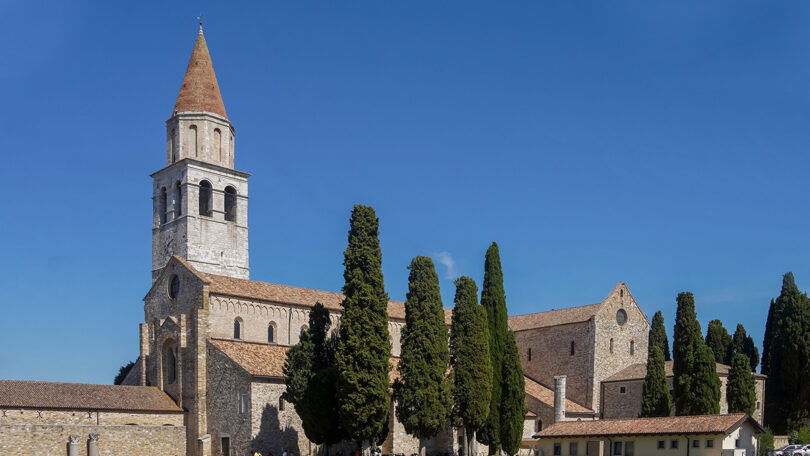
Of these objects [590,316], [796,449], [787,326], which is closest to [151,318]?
[590,316]

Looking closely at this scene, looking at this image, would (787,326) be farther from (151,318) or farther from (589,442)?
(151,318)

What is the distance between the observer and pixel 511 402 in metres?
44.9

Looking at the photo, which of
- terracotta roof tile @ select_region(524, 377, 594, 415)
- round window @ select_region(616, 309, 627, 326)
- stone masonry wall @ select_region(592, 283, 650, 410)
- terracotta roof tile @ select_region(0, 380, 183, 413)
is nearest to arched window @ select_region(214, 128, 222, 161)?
terracotta roof tile @ select_region(0, 380, 183, 413)

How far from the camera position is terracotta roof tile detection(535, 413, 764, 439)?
38500mm

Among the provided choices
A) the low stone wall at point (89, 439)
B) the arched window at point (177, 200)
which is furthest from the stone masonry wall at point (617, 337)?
the arched window at point (177, 200)

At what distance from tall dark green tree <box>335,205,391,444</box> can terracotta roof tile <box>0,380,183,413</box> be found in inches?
494

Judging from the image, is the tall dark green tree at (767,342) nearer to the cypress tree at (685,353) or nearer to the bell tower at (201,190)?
the cypress tree at (685,353)

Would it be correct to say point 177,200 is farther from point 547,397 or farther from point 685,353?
point 685,353

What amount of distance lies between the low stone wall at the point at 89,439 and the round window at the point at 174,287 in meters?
11.0

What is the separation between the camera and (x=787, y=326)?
5675 cm

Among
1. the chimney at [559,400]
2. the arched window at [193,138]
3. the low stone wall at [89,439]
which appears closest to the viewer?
the low stone wall at [89,439]

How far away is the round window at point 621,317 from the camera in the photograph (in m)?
56.8

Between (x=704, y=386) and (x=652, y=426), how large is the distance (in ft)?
25.1

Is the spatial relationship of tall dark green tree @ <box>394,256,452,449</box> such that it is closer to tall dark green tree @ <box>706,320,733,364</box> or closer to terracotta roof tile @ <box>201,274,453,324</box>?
terracotta roof tile @ <box>201,274,453,324</box>
